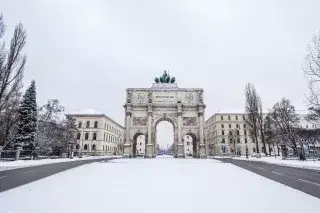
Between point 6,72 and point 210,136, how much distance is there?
77301 millimetres

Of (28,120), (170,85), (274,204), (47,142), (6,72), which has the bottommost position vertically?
(274,204)

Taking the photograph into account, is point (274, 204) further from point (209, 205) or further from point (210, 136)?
point (210, 136)

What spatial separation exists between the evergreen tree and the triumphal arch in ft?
56.1

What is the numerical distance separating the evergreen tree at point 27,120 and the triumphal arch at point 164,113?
17.1 meters

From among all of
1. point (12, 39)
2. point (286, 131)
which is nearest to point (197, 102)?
point (286, 131)

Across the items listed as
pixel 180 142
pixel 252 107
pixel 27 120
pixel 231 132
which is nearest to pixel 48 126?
pixel 27 120

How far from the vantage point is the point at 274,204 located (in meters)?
5.84

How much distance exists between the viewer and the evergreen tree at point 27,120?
32178mm

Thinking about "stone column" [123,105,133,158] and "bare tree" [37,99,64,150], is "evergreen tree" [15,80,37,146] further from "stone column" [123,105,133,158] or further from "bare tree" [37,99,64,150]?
"stone column" [123,105,133,158]

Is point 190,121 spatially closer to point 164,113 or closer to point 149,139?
point 164,113

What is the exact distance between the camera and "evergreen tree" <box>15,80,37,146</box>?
32.2 metres

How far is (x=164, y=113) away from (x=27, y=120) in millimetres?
24501

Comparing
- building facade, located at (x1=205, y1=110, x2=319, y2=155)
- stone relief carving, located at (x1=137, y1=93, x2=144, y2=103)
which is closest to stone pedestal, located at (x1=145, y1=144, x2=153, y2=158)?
stone relief carving, located at (x1=137, y1=93, x2=144, y2=103)

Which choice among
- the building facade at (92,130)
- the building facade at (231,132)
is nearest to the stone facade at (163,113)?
the building facade at (92,130)
